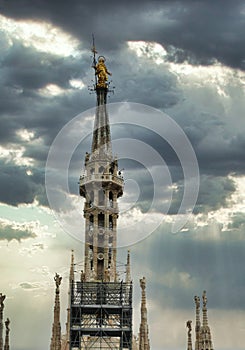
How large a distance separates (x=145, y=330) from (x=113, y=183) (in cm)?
3699

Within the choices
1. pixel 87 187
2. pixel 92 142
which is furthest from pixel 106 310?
pixel 92 142

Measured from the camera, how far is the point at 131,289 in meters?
133

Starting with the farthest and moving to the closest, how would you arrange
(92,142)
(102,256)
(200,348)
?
(92,142) < (102,256) < (200,348)

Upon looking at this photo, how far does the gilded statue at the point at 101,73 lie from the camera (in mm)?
162000

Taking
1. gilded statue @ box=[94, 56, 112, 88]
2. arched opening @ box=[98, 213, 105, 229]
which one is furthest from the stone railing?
gilded statue @ box=[94, 56, 112, 88]

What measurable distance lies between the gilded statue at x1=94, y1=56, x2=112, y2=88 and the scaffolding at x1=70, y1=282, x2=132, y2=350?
159ft

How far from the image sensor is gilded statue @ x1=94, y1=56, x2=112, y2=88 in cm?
16200

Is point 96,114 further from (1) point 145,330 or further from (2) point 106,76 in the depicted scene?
(1) point 145,330

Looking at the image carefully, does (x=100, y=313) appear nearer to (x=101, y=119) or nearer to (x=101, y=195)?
(x=101, y=195)

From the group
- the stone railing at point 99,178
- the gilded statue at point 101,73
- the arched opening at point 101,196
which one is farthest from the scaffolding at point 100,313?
the gilded statue at point 101,73

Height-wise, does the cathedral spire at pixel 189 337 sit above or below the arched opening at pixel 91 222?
below

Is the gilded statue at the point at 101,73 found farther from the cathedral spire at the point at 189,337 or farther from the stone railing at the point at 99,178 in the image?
the cathedral spire at the point at 189,337

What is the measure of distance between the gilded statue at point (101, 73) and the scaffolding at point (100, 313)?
4836cm

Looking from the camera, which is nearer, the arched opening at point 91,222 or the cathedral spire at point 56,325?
the cathedral spire at point 56,325
